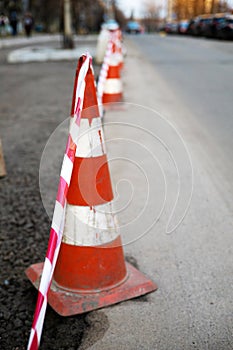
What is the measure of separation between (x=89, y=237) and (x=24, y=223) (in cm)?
139

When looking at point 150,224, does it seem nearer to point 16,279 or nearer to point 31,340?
point 16,279

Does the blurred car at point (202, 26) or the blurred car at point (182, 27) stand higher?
the blurred car at point (202, 26)

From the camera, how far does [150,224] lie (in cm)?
393

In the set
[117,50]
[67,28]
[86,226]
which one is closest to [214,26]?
[67,28]

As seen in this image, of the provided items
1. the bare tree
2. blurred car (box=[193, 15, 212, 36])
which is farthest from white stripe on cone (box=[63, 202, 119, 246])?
the bare tree

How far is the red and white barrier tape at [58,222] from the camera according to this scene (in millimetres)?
2404

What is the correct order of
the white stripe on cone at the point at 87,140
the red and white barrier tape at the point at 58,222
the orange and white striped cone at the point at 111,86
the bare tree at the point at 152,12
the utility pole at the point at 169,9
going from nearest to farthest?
the red and white barrier tape at the point at 58,222 → the white stripe on cone at the point at 87,140 → the orange and white striped cone at the point at 111,86 → the utility pole at the point at 169,9 → the bare tree at the point at 152,12

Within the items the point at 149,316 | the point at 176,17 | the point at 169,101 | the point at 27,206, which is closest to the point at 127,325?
the point at 149,316

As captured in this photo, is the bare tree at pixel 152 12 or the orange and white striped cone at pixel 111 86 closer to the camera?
the orange and white striped cone at pixel 111 86

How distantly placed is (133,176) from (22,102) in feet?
18.3

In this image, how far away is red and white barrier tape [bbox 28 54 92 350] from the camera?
2404 millimetres

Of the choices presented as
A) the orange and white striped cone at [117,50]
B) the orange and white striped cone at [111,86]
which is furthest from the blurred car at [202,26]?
the orange and white striped cone at [111,86]

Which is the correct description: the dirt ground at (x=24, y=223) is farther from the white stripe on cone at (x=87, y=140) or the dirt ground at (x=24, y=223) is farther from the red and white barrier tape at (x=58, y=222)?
the white stripe on cone at (x=87, y=140)

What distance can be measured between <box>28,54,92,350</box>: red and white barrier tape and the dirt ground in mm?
432
